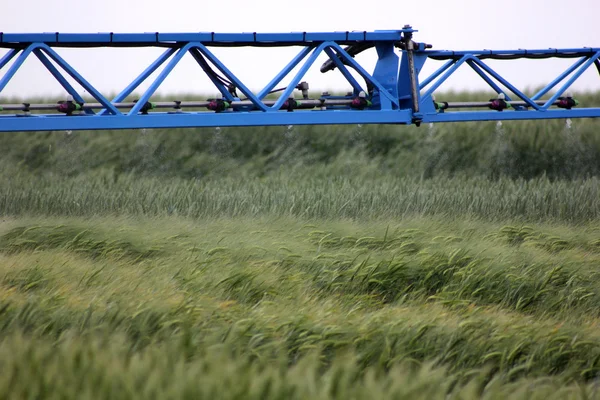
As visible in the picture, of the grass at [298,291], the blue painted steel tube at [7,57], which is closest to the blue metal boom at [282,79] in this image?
the blue painted steel tube at [7,57]

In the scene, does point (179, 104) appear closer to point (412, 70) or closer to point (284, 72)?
point (284, 72)

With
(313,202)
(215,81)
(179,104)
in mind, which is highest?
(215,81)

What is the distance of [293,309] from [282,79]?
239cm

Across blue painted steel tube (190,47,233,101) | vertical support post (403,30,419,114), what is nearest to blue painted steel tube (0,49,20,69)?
blue painted steel tube (190,47,233,101)

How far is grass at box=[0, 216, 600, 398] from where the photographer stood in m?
2.34

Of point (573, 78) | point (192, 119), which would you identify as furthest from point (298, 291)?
point (573, 78)

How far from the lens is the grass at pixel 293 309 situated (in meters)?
2.34

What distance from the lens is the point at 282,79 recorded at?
520 cm

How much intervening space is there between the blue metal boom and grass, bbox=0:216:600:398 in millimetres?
798

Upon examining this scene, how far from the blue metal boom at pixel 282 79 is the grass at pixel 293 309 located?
0.80m

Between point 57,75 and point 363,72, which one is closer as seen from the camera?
point 57,75

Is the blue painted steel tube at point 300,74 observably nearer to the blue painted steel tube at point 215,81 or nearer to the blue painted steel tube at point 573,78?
the blue painted steel tube at point 215,81

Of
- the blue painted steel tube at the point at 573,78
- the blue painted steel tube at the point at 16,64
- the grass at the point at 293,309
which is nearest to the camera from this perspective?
the grass at the point at 293,309

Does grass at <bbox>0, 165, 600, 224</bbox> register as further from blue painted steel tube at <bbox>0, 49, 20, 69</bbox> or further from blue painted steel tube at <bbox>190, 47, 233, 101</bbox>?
blue painted steel tube at <bbox>0, 49, 20, 69</bbox>
